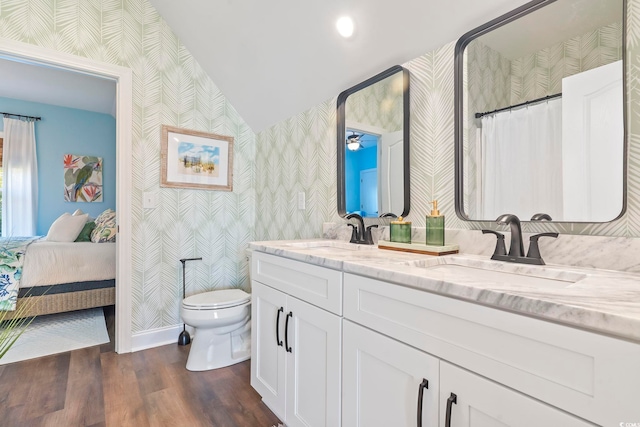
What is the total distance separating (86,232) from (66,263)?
2.89ft

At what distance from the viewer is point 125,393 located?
5.84 ft

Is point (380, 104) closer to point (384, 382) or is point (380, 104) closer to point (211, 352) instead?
point (384, 382)

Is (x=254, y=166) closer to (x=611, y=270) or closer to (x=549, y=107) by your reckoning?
(x=549, y=107)

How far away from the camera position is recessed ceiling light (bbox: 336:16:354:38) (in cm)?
159

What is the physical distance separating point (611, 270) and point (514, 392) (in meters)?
0.54

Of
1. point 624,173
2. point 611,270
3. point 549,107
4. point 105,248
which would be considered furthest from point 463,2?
point 105,248

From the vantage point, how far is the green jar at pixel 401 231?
1431 mm

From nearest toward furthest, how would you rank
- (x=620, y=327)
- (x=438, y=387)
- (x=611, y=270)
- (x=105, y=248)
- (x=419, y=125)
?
1. (x=620, y=327)
2. (x=438, y=387)
3. (x=611, y=270)
4. (x=419, y=125)
5. (x=105, y=248)

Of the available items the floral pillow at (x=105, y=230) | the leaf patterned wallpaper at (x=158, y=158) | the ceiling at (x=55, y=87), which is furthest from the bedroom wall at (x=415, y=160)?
the ceiling at (x=55, y=87)

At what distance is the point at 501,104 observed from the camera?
122 cm

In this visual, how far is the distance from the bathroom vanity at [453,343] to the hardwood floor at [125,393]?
1.39 ft

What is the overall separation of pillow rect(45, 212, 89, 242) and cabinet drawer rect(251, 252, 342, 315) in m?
3.00

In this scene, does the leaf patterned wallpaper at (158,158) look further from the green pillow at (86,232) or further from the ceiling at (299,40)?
the green pillow at (86,232)

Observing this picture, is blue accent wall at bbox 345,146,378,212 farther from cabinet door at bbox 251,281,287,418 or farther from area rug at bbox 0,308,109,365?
area rug at bbox 0,308,109,365
